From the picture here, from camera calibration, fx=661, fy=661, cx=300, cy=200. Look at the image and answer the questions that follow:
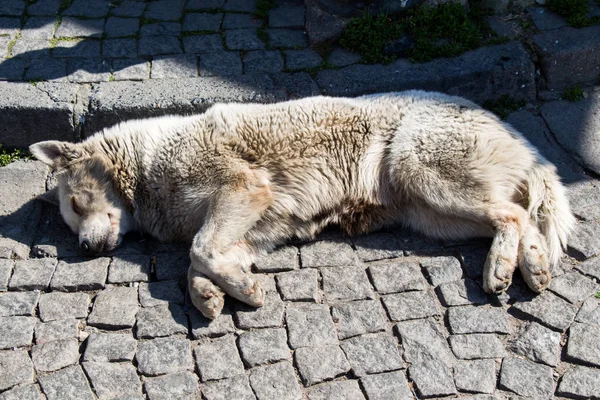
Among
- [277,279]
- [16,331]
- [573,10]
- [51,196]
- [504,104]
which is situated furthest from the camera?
[573,10]

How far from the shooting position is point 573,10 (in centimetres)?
655

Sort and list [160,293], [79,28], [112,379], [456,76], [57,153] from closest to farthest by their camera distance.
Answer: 1. [112,379]
2. [160,293]
3. [57,153]
4. [456,76]
5. [79,28]

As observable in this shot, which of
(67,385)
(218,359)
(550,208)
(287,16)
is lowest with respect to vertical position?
(67,385)

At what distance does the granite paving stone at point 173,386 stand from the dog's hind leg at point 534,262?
92.8 inches

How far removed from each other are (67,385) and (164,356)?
0.60 metres

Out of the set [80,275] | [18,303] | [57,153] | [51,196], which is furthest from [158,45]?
[18,303]

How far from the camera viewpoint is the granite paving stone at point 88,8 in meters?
6.86

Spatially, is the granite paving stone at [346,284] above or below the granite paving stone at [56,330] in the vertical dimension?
above

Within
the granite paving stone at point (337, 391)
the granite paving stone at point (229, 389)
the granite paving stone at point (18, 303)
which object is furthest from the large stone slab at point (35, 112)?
the granite paving stone at point (337, 391)

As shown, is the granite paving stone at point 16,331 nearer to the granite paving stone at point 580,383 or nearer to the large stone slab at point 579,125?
the granite paving stone at point 580,383

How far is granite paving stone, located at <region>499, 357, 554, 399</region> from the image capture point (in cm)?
395

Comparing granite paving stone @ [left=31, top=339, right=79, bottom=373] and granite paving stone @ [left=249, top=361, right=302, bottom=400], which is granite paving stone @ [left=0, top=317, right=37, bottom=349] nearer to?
granite paving stone @ [left=31, top=339, right=79, bottom=373]

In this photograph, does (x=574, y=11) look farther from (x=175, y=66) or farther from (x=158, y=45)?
(x=158, y=45)

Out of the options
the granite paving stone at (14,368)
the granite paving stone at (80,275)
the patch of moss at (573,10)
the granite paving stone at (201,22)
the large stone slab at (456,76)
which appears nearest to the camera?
the granite paving stone at (14,368)
